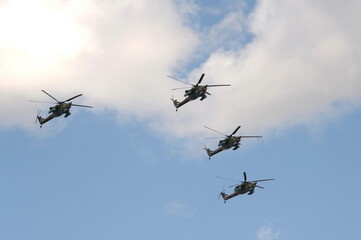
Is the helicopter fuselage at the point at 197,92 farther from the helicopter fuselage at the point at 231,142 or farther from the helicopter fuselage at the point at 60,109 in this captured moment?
the helicopter fuselage at the point at 60,109

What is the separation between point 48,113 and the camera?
496 ft

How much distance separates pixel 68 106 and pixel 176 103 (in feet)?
98.5

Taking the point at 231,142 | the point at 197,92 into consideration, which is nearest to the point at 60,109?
the point at 197,92

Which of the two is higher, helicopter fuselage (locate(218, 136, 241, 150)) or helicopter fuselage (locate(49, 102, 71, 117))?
helicopter fuselage (locate(218, 136, 241, 150))

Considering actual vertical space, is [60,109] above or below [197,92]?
below

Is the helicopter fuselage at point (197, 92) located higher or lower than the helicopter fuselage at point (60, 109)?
higher

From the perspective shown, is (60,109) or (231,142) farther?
(231,142)

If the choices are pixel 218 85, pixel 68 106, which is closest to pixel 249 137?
pixel 218 85

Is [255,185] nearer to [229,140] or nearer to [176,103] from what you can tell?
[229,140]

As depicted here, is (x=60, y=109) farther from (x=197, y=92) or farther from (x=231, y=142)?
(x=231, y=142)

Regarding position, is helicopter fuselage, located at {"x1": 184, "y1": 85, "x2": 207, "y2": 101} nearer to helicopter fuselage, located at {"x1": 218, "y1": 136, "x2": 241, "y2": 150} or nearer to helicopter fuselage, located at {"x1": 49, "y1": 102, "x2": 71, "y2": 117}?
helicopter fuselage, located at {"x1": 218, "y1": 136, "x2": 241, "y2": 150}

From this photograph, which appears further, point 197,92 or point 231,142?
point 231,142

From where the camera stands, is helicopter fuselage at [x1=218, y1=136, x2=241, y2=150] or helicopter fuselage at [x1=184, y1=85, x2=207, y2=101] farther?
helicopter fuselage at [x1=218, y1=136, x2=241, y2=150]

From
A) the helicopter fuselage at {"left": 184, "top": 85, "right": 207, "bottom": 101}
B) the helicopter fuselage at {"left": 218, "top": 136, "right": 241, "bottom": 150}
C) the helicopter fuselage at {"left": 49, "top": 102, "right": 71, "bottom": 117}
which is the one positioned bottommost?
the helicopter fuselage at {"left": 49, "top": 102, "right": 71, "bottom": 117}
